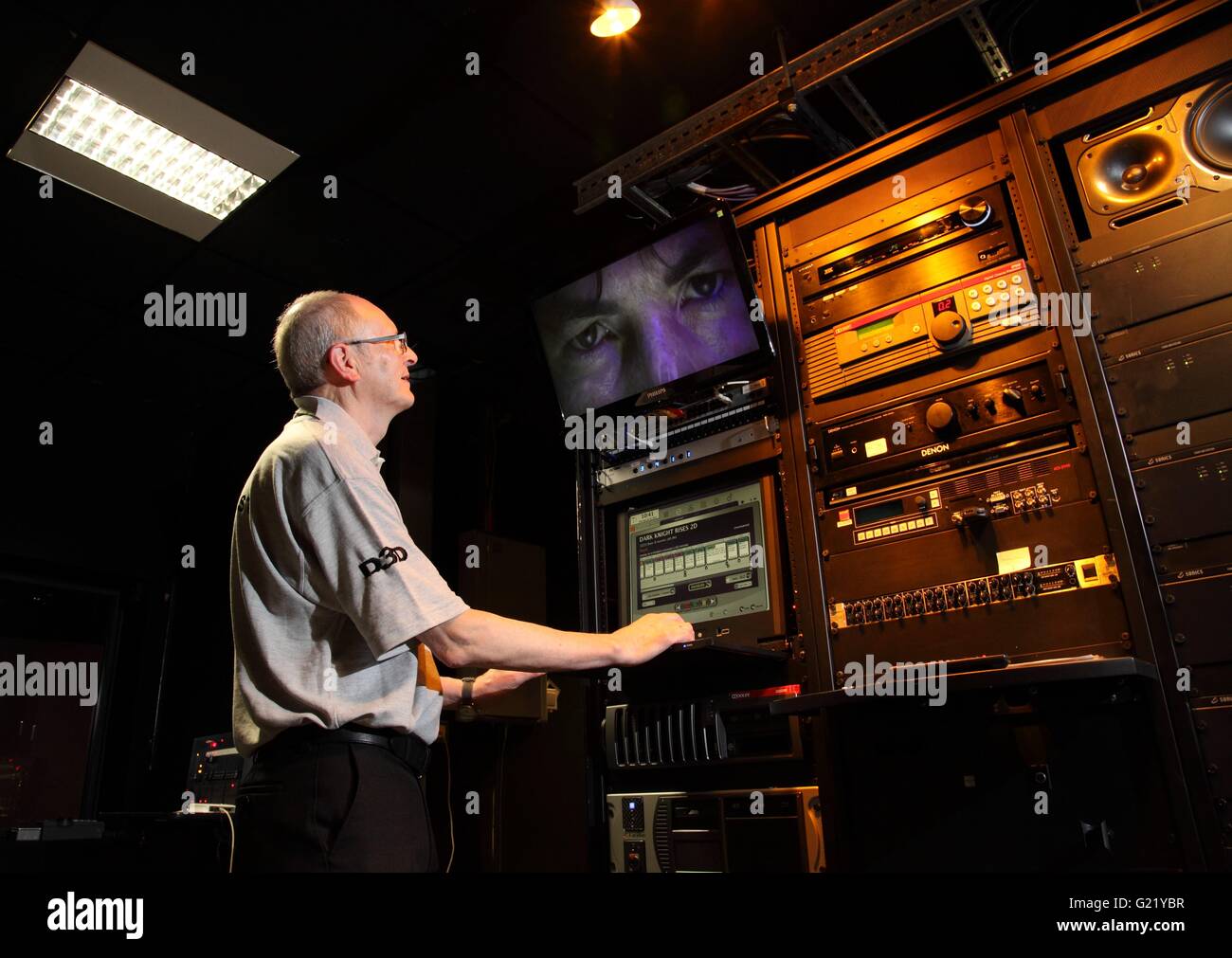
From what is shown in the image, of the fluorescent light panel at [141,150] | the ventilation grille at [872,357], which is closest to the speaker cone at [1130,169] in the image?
the ventilation grille at [872,357]

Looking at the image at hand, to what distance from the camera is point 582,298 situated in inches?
114

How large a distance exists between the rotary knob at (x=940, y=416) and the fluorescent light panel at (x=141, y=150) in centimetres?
274

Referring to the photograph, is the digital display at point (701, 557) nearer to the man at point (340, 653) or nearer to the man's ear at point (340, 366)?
the man at point (340, 653)

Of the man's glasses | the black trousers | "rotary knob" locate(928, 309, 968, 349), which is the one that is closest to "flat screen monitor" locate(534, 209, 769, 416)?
"rotary knob" locate(928, 309, 968, 349)

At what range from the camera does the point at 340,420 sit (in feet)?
5.16

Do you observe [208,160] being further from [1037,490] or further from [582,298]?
[1037,490]

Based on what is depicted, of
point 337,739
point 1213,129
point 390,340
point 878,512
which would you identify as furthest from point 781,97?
point 337,739

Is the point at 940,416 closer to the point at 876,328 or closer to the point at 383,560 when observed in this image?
the point at 876,328

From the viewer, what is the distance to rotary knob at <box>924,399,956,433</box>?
2061 mm

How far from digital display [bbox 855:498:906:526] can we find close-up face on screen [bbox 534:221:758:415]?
1.95ft

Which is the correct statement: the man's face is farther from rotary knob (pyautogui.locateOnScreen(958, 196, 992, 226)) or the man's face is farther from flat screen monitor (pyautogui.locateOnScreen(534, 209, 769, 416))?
rotary knob (pyautogui.locateOnScreen(958, 196, 992, 226))
